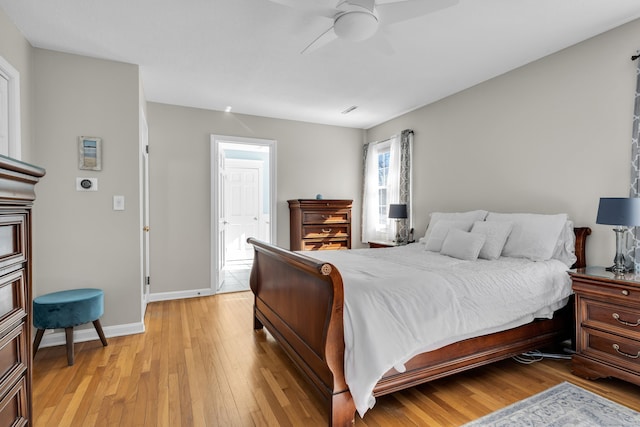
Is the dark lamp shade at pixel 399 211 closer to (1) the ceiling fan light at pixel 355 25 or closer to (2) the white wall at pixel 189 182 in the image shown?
(2) the white wall at pixel 189 182

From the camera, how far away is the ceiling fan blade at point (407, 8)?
1.88 meters

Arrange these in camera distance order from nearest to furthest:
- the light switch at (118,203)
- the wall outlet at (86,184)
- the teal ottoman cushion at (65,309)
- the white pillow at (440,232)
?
1. the teal ottoman cushion at (65,309)
2. the wall outlet at (86,184)
3. the light switch at (118,203)
4. the white pillow at (440,232)

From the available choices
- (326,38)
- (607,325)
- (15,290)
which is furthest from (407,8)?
(607,325)

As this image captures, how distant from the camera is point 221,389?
217 cm

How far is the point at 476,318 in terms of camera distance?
2100mm

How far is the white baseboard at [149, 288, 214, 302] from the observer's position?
429 centimetres

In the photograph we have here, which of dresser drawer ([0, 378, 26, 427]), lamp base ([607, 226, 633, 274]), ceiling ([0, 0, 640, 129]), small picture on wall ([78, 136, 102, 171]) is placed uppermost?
ceiling ([0, 0, 640, 129])

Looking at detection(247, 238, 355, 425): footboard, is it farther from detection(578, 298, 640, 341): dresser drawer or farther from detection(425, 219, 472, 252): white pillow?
detection(578, 298, 640, 341): dresser drawer

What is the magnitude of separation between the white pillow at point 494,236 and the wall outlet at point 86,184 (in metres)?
3.55

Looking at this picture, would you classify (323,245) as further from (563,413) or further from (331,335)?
(563,413)

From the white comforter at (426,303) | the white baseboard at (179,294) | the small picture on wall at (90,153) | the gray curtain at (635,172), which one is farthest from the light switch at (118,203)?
the gray curtain at (635,172)

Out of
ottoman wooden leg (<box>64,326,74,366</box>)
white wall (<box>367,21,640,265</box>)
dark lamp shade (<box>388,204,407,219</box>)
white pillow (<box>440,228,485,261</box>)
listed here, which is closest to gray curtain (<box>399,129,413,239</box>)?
dark lamp shade (<box>388,204,407,219</box>)

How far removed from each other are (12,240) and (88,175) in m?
2.34

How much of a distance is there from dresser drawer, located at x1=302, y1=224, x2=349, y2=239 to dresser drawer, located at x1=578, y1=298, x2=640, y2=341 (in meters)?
3.15
